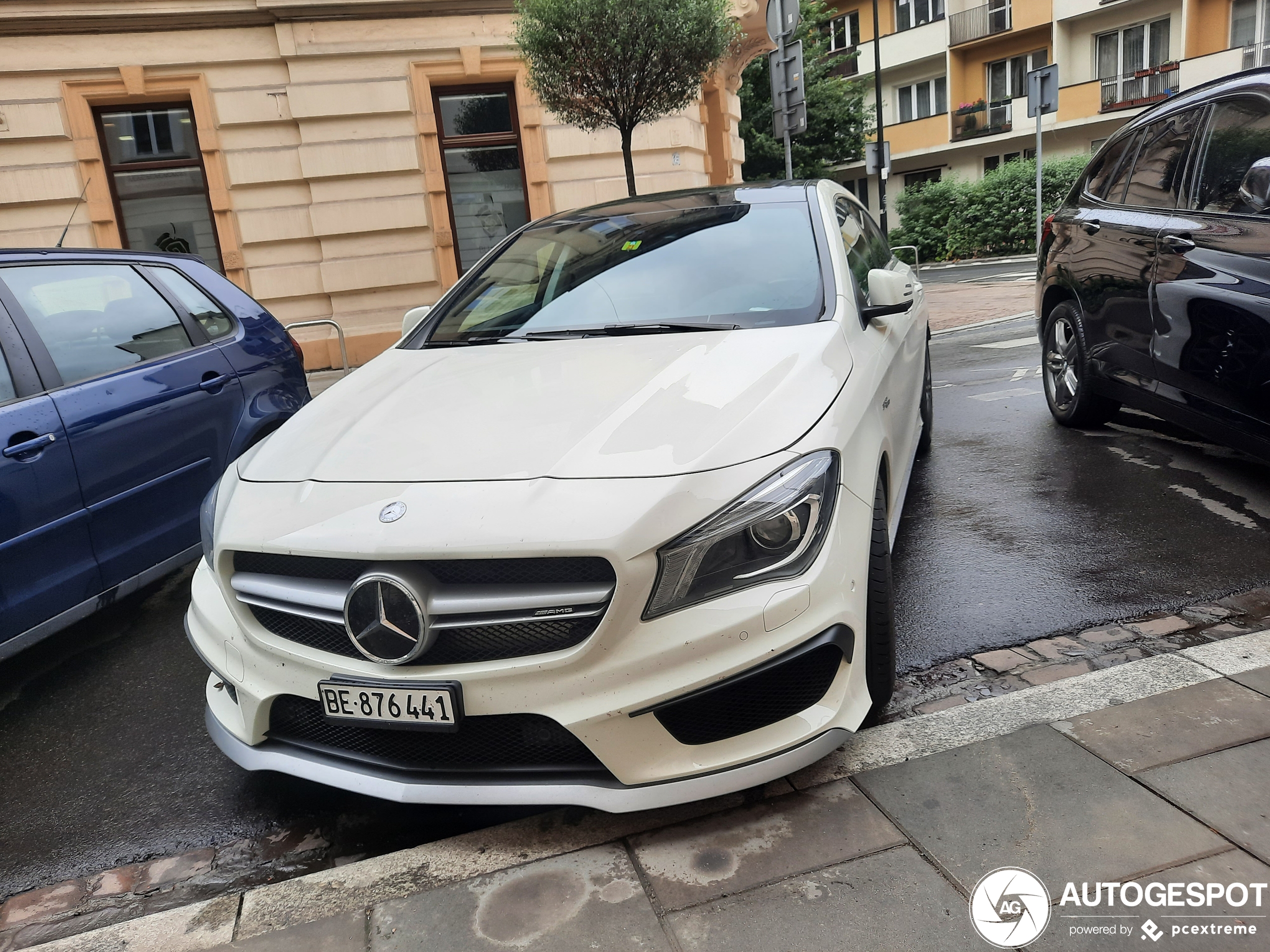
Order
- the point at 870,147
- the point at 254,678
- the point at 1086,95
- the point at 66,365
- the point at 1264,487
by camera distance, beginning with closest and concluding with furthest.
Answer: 1. the point at 254,678
2. the point at 66,365
3. the point at 1264,487
4. the point at 870,147
5. the point at 1086,95

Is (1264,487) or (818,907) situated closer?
(818,907)

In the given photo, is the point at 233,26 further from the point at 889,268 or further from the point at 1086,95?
the point at 1086,95

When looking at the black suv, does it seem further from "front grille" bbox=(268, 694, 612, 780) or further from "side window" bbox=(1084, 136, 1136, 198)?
"front grille" bbox=(268, 694, 612, 780)

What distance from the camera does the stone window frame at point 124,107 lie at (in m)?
11.0

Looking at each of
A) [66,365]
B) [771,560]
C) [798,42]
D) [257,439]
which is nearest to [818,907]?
[771,560]

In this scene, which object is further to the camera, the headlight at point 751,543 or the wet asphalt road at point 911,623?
the wet asphalt road at point 911,623

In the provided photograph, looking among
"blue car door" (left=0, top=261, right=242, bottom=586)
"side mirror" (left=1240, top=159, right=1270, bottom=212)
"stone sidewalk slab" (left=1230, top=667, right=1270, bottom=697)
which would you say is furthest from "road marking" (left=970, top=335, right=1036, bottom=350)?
"blue car door" (left=0, top=261, right=242, bottom=586)

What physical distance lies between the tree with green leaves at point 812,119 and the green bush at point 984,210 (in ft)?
17.0

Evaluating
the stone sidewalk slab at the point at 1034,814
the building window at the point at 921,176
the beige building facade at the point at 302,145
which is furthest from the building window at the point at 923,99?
the stone sidewalk slab at the point at 1034,814

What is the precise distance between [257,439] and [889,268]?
10.1 feet

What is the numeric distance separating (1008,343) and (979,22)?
26377 mm

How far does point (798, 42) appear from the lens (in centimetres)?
860

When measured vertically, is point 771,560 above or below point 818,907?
above

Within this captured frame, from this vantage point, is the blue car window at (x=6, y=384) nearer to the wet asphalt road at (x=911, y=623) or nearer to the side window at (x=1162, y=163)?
the wet asphalt road at (x=911, y=623)
